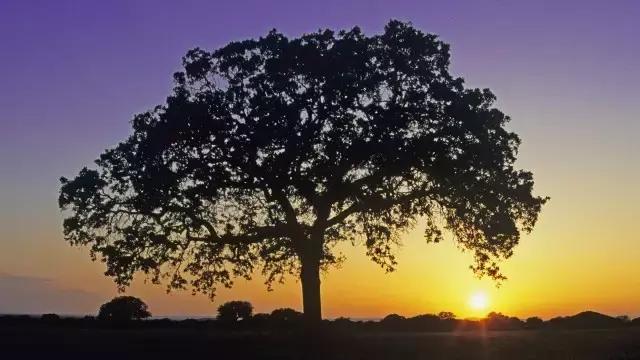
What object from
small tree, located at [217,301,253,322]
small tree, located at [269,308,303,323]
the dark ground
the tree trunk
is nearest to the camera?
the dark ground

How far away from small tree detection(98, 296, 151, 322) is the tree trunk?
2344 centimetres

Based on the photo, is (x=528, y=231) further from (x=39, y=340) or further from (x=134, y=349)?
(x=39, y=340)

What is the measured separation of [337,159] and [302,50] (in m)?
5.50

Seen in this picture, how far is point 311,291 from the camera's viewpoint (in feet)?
131

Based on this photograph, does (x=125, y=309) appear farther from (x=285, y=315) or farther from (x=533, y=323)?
(x=533, y=323)

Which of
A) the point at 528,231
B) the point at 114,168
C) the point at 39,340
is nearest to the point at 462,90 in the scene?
the point at 528,231

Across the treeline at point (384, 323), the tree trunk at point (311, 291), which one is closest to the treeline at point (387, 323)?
the treeline at point (384, 323)

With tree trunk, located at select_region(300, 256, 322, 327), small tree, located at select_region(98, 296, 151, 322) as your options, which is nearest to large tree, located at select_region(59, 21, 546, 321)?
tree trunk, located at select_region(300, 256, 322, 327)

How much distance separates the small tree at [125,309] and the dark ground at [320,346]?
57.9 ft

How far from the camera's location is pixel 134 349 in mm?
35688

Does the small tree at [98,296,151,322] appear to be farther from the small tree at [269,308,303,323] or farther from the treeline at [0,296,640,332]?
the small tree at [269,308,303,323]

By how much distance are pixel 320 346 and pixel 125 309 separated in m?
28.7

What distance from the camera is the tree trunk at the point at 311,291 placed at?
3966 cm

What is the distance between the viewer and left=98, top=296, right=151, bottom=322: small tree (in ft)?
197
